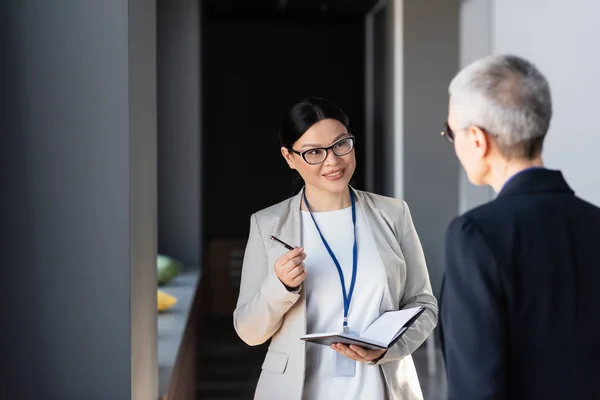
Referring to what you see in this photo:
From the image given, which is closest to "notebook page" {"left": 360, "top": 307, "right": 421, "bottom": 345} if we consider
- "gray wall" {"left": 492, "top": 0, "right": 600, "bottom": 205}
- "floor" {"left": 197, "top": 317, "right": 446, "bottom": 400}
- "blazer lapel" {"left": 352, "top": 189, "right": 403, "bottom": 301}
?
"blazer lapel" {"left": 352, "top": 189, "right": 403, "bottom": 301}

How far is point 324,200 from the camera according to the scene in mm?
2598

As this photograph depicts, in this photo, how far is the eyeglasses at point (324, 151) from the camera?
2506 millimetres

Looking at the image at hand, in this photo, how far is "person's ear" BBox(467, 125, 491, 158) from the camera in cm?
164

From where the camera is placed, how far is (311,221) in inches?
102

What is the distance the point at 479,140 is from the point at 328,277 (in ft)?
3.09

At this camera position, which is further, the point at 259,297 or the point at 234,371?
the point at 234,371

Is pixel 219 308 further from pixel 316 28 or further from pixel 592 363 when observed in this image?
→ pixel 592 363

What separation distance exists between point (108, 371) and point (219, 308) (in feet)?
24.3

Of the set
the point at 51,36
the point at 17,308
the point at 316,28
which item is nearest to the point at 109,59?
the point at 51,36

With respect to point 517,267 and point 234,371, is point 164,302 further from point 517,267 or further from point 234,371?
point 517,267

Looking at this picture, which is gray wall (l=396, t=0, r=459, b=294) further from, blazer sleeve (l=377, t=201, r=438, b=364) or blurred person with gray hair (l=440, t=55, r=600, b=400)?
blurred person with gray hair (l=440, t=55, r=600, b=400)

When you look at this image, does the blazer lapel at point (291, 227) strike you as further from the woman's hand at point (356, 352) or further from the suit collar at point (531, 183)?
the suit collar at point (531, 183)

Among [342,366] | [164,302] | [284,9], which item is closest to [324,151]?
[342,366]

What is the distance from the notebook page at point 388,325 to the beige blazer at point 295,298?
86mm
